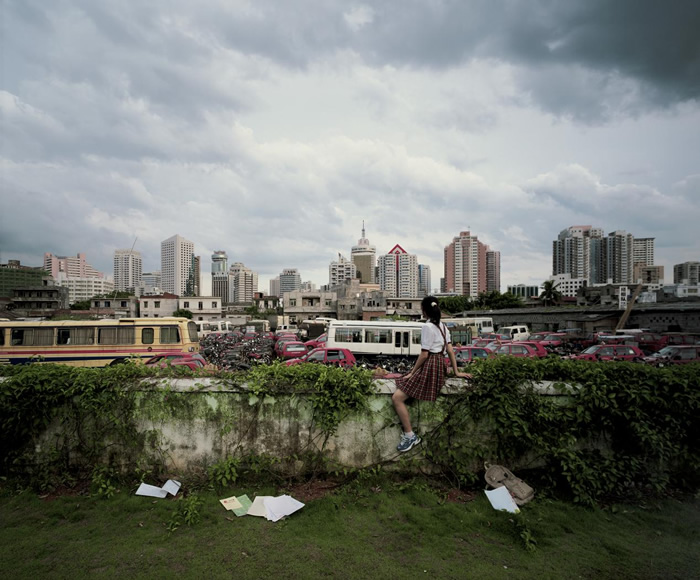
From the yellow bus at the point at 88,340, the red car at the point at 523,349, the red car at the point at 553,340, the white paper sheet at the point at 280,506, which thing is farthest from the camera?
the red car at the point at 553,340

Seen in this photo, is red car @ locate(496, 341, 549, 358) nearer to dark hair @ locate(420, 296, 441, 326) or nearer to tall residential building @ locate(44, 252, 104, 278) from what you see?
dark hair @ locate(420, 296, 441, 326)

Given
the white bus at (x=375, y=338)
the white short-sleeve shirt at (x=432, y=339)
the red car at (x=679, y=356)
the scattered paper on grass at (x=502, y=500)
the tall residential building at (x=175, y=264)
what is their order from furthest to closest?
the tall residential building at (x=175, y=264) < the white bus at (x=375, y=338) < the red car at (x=679, y=356) < the white short-sleeve shirt at (x=432, y=339) < the scattered paper on grass at (x=502, y=500)

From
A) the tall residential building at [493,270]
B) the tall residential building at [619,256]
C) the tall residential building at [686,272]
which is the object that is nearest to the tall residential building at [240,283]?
the tall residential building at [493,270]

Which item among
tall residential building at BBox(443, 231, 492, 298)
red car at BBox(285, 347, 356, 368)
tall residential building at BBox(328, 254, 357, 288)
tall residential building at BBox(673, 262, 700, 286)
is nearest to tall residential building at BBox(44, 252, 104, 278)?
tall residential building at BBox(328, 254, 357, 288)

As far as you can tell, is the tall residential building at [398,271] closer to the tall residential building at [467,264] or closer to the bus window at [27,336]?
the tall residential building at [467,264]

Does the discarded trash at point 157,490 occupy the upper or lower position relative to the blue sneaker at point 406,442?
lower

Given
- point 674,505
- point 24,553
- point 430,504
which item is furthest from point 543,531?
point 24,553

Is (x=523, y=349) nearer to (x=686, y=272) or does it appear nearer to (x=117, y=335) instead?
(x=117, y=335)

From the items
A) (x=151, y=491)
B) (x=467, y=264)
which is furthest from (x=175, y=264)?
(x=151, y=491)
